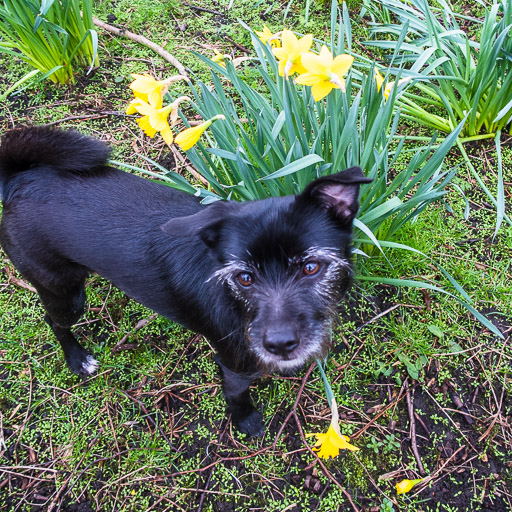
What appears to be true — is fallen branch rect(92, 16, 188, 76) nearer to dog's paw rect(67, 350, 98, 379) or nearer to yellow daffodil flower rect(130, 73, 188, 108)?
yellow daffodil flower rect(130, 73, 188, 108)

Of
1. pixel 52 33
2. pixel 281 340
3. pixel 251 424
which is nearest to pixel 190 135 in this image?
pixel 281 340

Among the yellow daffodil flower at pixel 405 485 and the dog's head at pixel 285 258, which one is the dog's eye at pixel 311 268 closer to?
the dog's head at pixel 285 258

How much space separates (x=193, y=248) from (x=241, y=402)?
99 centimetres

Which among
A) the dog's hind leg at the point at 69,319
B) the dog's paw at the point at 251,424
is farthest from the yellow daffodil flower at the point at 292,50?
the dog's paw at the point at 251,424

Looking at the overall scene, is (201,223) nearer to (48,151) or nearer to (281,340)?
(281,340)

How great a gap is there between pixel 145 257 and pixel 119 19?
11.8 ft

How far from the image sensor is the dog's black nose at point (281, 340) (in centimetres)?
191

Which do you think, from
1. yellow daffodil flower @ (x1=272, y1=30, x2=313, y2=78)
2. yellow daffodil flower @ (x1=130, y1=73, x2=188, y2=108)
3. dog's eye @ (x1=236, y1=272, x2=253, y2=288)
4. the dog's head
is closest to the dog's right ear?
the dog's head

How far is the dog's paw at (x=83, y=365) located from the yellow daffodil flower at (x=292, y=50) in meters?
2.27

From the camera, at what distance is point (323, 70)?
1.93 meters

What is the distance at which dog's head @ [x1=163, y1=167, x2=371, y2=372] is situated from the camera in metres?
1.98

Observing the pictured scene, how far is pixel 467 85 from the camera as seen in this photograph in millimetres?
3293

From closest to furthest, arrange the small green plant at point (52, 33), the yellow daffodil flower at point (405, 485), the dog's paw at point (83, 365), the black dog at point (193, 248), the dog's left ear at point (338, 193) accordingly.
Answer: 1. the dog's left ear at point (338, 193)
2. the black dog at point (193, 248)
3. the yellow daffodil flower at point (405, 485)
4. the dog's paw at point (83, 365)
5. the small green plant at point (52, 33)

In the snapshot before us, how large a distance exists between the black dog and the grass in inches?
13.2
